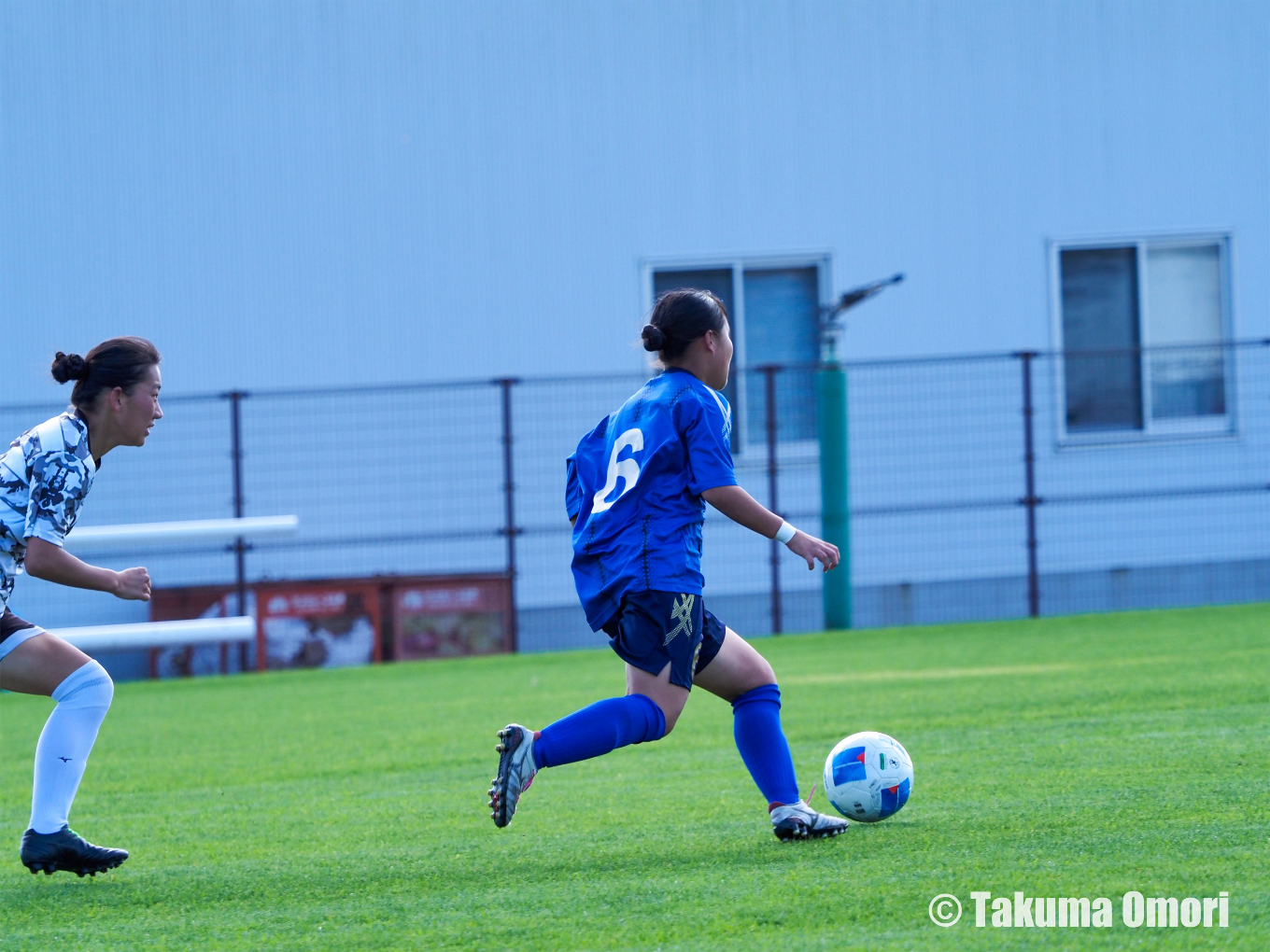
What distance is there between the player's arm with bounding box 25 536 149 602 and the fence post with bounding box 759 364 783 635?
27.5ft

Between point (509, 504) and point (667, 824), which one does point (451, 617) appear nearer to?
point (509, 504)

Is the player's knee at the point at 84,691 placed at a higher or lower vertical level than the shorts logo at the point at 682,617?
lower

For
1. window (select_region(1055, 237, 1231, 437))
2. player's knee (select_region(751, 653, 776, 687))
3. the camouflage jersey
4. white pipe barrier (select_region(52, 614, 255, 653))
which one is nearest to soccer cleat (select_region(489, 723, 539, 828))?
player's knee (select_region(751, 653, 776, 687))

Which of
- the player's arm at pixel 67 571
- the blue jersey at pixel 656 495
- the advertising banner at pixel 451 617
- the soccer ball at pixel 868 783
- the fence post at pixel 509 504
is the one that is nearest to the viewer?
the player's arm at pixel 67 571

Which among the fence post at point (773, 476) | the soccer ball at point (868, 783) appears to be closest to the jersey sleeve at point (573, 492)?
the soccer ball at point (868, 783)

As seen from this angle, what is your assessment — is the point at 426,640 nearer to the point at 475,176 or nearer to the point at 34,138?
the point at 475,176

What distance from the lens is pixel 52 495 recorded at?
3691 millimetres

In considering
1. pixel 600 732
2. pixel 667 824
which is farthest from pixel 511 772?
pixel 667 824

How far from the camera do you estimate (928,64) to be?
12422 millimetres

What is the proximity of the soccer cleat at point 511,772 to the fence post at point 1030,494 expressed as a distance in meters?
9.15

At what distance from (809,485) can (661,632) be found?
8.66 m

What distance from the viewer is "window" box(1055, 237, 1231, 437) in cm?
1273

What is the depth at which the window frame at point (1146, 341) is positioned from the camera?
497 inches

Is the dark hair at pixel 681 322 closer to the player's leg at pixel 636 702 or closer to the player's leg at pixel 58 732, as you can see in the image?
the player's leg at pixel 636 702
